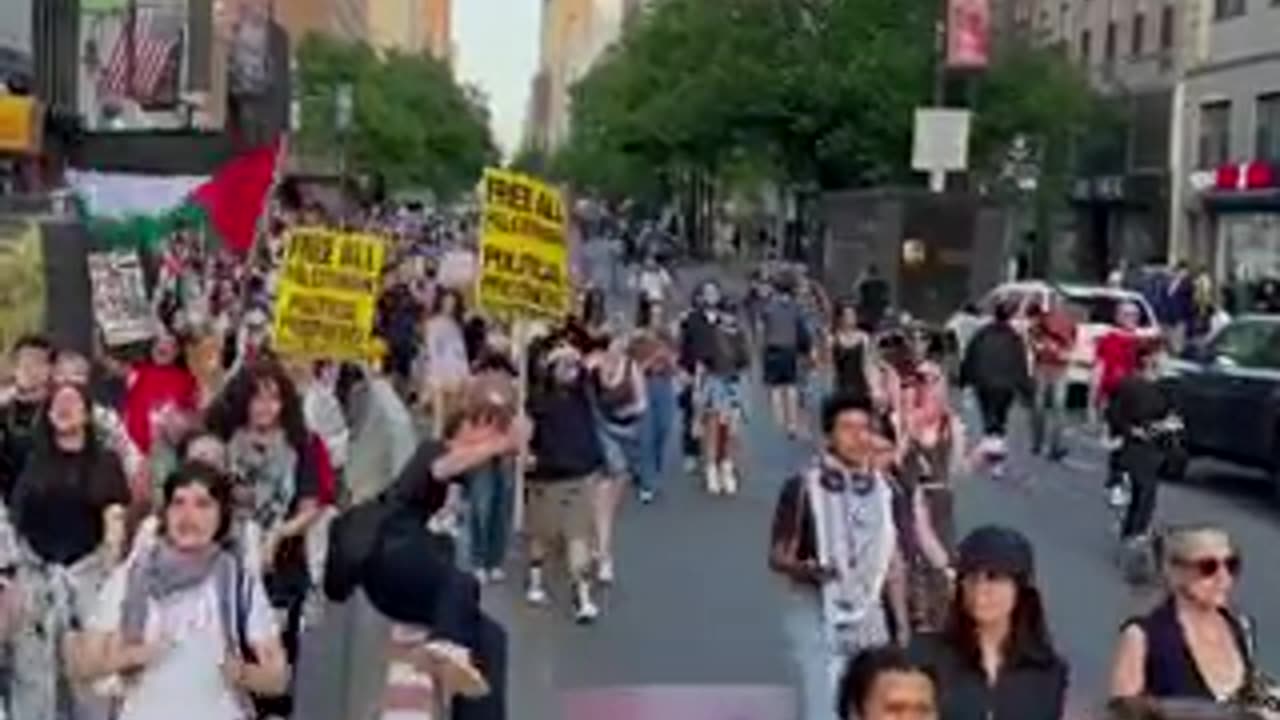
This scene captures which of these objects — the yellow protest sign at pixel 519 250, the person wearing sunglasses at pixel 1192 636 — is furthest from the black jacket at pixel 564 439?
the person wearing sunglasses at pixel 1192 636

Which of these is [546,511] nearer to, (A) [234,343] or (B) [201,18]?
(A) [234,343]

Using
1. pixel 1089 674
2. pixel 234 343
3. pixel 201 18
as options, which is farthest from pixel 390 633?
pixel 201 18

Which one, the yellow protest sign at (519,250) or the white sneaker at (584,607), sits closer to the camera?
the white sneaker at (584,607)

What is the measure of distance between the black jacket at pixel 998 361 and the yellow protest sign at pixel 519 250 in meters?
6.98

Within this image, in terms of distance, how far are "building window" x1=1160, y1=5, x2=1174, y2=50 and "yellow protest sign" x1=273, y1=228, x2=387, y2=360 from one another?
47.0 m

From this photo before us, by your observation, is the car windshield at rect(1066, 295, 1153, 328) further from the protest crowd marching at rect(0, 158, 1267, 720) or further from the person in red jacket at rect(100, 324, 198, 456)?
the person in red jacket at rect(100, 324, 198, 456)

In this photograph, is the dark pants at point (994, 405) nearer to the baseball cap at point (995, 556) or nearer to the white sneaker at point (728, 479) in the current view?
the white sneaker at point (728, 479)

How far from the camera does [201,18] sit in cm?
5666

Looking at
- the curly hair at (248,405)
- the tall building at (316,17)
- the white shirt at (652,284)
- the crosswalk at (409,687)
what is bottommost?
the white shirt at (652,284)

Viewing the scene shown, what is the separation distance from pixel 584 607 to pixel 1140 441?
15.3ft

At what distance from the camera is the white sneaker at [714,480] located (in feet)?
72.0

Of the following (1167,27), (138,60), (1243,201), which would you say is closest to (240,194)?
(138,60)

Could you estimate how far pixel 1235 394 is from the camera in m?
22.4

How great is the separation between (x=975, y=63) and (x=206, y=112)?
59.2 feet
